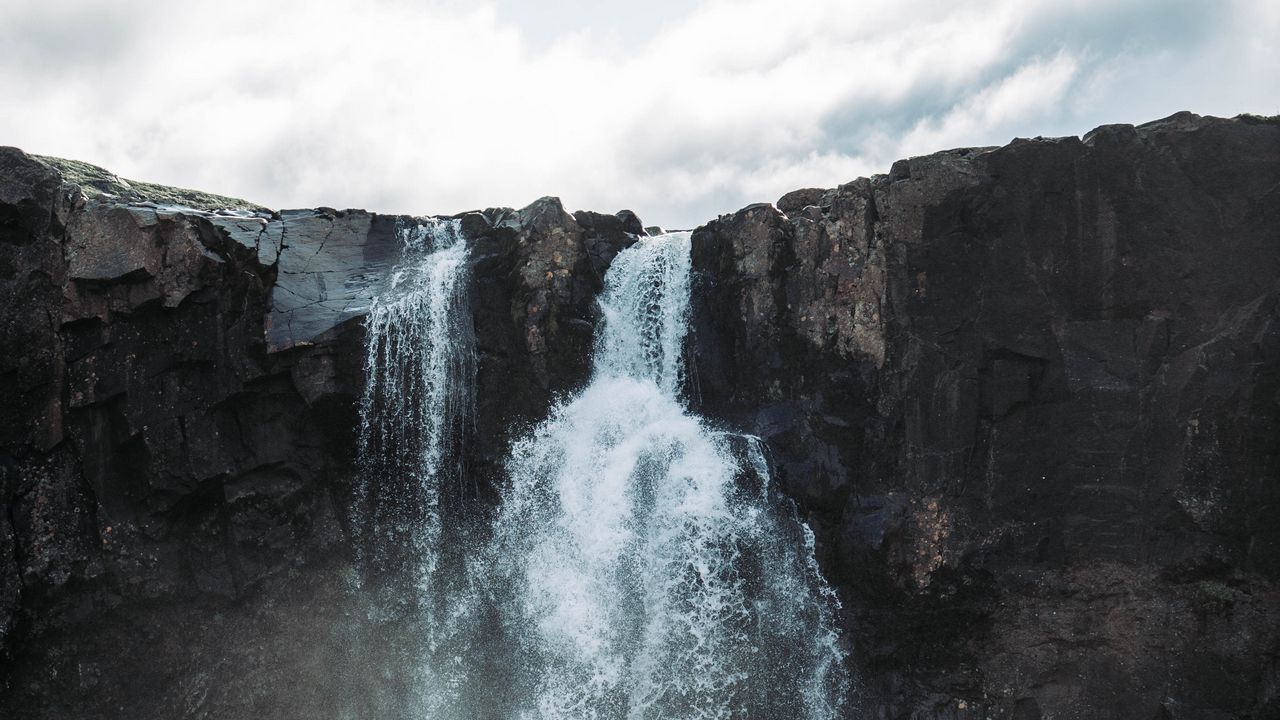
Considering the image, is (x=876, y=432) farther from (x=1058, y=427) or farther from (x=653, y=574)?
(x=653, y=574)

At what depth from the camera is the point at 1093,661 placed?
13938 millimetres

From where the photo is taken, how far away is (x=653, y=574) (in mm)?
14625

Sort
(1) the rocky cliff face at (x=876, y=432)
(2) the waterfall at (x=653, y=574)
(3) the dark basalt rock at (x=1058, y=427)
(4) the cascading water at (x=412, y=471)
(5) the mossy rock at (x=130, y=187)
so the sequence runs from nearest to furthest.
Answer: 1. (3) the dark basalt rock at (x=1058, y=427)
2. (1) the rocky cliff face at (x=876, y=432)
3. (2) the waterfall at (x=653, y=574)
4. (4) the cascading water at (x=412, y=471)
5. (5) the mossy rock at (x=130, y=187)

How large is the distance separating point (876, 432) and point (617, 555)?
15.6 feet

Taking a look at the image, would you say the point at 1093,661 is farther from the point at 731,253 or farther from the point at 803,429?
the point at 731,253

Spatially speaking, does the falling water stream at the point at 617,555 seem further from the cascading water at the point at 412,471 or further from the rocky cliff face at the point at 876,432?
the rocky cliff face at the point at 876,432

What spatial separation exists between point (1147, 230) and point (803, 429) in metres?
6.17

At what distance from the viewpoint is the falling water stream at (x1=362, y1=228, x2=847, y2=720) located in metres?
14.2

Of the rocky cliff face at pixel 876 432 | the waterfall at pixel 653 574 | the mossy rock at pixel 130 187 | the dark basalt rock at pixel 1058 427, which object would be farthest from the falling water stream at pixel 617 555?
the mossy rock at pixel 130 187

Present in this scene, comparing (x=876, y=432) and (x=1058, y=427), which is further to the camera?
(x=876, y=432)

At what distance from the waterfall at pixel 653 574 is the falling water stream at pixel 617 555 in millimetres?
24

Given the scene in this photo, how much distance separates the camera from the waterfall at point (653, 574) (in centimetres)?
1412

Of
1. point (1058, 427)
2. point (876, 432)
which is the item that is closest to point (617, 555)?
point (876, 432)

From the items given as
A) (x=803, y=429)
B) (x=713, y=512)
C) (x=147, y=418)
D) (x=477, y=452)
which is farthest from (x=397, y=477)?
(x=803, y=429)
